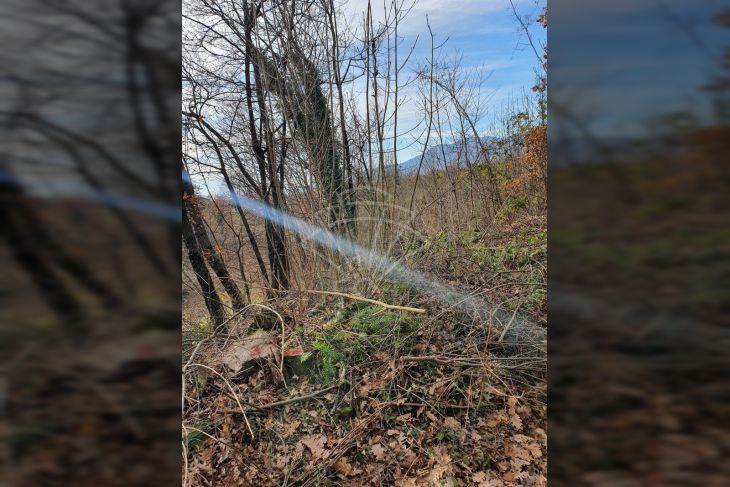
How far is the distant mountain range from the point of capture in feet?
12.8

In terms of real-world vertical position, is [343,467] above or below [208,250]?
below

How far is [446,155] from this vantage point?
13.9ft

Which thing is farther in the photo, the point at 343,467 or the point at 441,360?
the point at 441,360

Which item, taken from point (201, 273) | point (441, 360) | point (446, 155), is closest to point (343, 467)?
point (441, 360)

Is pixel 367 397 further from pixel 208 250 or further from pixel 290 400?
pixel 208 250

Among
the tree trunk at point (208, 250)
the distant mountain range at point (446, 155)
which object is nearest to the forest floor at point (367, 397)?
the tree trunk at point (208, 250)

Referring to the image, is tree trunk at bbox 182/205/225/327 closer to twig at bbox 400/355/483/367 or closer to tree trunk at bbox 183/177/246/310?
tree trunk at bbox 183/177/246/310

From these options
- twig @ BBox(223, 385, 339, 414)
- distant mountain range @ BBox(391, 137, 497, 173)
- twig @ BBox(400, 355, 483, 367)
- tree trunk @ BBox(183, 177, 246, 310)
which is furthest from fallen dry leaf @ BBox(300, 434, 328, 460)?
distant mountain range @ BBox(391, 137, 497, 173)
